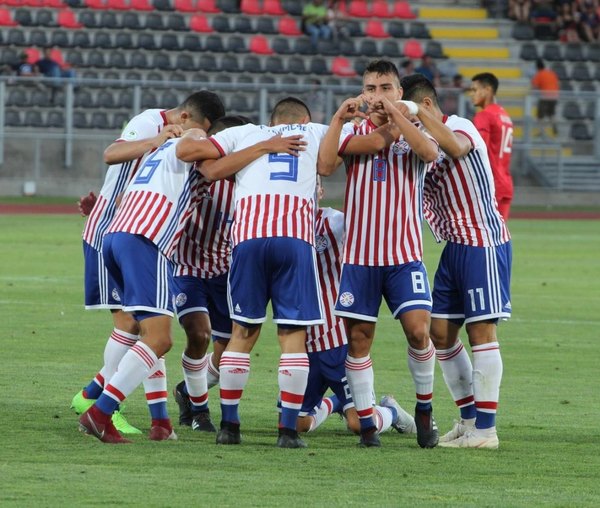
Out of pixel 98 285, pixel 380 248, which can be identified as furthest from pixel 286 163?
pixel 98 285

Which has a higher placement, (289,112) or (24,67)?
(24,67)

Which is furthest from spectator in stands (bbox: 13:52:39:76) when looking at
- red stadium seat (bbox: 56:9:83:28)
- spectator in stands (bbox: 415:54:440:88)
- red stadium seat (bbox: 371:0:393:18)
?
red stadium seat (bbox: 371:0:393:18)

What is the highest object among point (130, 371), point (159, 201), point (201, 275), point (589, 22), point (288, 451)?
point (589, 22)

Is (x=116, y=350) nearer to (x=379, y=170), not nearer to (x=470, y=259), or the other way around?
(x=379, y=170)

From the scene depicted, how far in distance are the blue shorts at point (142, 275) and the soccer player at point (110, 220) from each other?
0.44 m

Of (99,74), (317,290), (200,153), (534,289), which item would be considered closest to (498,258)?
(317,290)

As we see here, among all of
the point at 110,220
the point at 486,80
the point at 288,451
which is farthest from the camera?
the point at 486,80

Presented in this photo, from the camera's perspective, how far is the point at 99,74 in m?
32.8

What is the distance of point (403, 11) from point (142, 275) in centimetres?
3140

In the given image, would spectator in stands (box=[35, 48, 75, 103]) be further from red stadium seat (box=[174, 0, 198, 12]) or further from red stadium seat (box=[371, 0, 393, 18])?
red stadium seat (box=[371, 0, 393, 18])

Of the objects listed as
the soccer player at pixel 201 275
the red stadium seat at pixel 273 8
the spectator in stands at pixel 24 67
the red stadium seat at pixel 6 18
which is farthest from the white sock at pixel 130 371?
the red stadium seat at pixel 273 8

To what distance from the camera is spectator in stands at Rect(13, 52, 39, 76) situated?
30.8 meters

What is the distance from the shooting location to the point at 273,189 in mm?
7473

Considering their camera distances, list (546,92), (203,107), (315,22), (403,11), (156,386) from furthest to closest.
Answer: (403,11), (315,22), (546,92), (203,107), (156,386)
